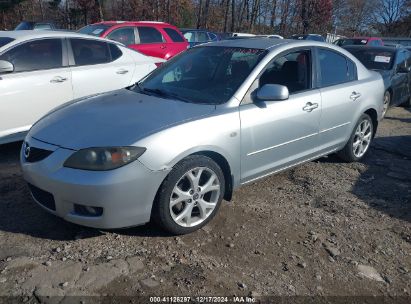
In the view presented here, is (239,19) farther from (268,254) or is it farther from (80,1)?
(268,254)

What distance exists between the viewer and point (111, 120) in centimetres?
351

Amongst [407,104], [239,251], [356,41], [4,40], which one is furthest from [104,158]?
[356,41]

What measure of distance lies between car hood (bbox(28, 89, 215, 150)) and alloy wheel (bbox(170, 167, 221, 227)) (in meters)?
0.49

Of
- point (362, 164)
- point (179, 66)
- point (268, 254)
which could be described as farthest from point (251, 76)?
point (362, 164)

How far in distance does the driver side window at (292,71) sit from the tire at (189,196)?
121cm

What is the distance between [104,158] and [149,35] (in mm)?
8460

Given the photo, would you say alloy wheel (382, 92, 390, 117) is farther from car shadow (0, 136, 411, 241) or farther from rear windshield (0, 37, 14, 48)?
rear windshield (0, 37, 14, 48)

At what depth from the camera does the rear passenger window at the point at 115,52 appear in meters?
6.59

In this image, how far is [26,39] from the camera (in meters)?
5.48

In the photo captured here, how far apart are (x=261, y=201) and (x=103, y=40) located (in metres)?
3.78

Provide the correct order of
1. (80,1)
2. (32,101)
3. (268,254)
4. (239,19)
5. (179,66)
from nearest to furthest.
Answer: (268,254) < (179,66) < (32,101) < (80,1) < (239,19)

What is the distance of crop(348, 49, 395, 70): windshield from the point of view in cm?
871

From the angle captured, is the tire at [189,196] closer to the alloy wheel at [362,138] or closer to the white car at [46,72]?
the alloy wheel at [362,138]

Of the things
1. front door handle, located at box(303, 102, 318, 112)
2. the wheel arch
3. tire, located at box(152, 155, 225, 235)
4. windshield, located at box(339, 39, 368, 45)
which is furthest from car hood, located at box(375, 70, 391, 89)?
windshield, located at box(339, 39, 368, 45)
